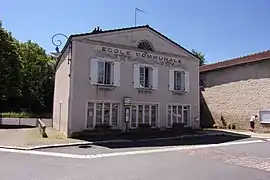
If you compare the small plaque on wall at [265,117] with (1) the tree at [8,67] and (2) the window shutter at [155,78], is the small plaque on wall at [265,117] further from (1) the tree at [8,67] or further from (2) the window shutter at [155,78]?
(1) the tree at [8,67]

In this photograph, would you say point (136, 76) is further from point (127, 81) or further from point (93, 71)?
point (93, 71)

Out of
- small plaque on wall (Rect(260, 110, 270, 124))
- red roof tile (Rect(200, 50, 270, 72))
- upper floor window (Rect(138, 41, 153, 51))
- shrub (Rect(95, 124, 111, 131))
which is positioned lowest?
shrub (Rect(95, 124, 111, 131))

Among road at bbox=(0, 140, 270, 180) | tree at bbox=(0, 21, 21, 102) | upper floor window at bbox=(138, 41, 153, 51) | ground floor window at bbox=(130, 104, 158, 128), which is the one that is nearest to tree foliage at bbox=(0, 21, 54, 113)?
tree at bbox=(0, 21, 21, 102)

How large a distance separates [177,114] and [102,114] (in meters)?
6.03

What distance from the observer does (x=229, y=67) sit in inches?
1041

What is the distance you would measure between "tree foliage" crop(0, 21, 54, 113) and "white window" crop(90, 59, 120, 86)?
41.4 feet

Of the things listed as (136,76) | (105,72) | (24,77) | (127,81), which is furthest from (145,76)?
(24,77)

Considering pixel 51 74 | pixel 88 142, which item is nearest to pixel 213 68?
pixel 88 142

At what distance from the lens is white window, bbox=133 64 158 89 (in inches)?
815

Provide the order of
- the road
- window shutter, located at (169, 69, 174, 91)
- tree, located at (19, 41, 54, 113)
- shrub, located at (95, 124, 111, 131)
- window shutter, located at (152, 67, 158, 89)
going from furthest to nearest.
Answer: tree, located at (19, 41, 54, 113) < window shutter, located at (169, 69, 174, 91) < window shutter, located at (152, 67, 158, 89) < shrub, located at (95, 124, 111, 131) < the road

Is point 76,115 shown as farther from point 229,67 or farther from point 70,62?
point 229,67

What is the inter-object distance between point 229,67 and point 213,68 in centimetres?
164

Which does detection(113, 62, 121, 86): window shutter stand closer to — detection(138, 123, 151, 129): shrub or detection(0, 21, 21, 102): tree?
detection(138, 123, 151, 129): shrub

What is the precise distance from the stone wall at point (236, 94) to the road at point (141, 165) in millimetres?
11630
